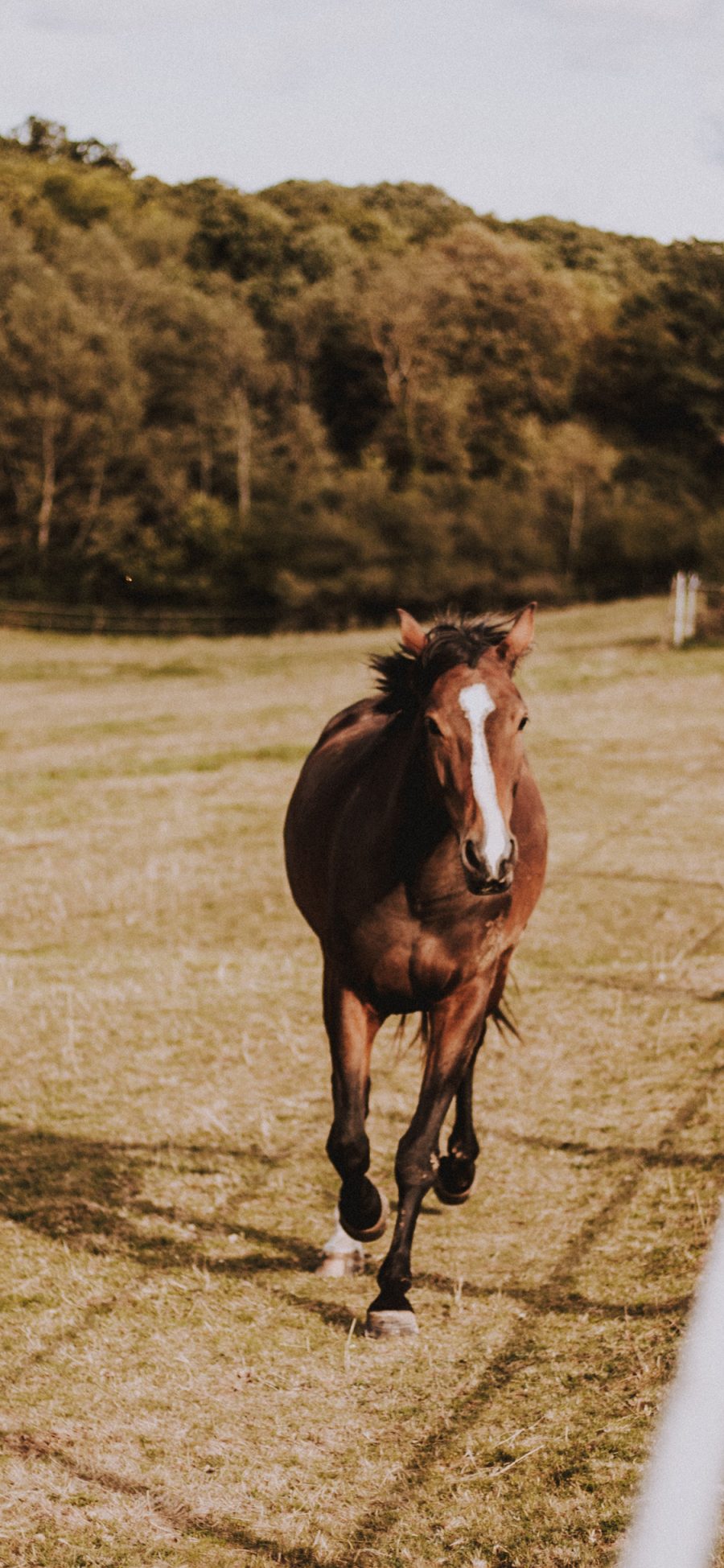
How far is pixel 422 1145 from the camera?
4297 mm

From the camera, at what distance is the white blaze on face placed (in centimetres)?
360

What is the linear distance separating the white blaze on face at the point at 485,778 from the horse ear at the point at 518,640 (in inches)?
12.3

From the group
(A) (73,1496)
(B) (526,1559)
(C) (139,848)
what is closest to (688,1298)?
(B) (526,1559)

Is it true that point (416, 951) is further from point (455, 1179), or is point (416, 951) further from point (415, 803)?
point (455, 1179)

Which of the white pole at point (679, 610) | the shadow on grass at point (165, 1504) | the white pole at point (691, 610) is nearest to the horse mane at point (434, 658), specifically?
the shadow on grass at point (165, 1504)

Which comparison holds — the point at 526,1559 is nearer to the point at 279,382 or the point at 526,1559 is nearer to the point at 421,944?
the point at 421,944

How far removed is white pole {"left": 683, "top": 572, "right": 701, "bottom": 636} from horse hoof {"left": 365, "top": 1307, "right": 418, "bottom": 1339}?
24980mm

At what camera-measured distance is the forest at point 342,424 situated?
52.1 meters

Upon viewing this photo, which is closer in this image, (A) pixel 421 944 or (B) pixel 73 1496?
(B) pixel 73 1496

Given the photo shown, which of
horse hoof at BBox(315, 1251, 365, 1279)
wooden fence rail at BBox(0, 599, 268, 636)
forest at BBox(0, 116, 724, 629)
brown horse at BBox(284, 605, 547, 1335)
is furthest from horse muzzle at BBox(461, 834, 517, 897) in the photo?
wooden fence rail at BBox(0, 599, 268, 636)

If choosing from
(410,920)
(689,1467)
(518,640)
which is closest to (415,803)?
A: (410,920)

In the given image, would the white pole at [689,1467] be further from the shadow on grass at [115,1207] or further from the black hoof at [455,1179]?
the shadow on grass at [115,1207]

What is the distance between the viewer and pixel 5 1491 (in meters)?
3.44

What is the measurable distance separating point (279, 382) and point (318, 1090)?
59.2 metres
